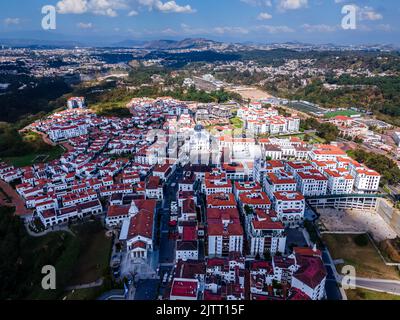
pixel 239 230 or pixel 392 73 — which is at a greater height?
pixel 392 73

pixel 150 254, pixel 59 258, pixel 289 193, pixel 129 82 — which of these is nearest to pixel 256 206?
pixel 289 193

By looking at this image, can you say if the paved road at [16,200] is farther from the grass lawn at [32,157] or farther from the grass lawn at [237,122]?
the grass lawn at [237,122]

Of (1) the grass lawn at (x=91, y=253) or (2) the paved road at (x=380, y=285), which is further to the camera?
(1) the grass lawn at (x=91, y=253)

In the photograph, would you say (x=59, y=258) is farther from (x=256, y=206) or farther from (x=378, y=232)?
(x=378, y=232)

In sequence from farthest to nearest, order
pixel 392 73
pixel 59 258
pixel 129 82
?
pixel 129 82 → pixel 392 73 → pixel 59 258

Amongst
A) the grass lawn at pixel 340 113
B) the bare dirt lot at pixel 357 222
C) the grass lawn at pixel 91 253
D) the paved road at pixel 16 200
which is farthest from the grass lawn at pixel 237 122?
the paved road at pixel 16 200
